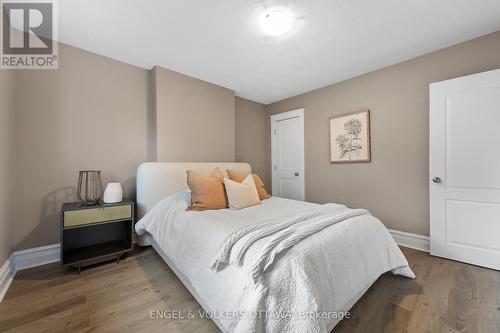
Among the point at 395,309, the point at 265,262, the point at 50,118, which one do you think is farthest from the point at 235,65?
the point at 395,309

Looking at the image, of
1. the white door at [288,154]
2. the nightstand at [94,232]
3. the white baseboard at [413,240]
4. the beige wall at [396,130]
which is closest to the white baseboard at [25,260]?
the nightstand at [94,232]

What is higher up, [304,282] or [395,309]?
[304,282]

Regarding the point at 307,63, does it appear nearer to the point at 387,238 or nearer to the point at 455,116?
the point at 455,116

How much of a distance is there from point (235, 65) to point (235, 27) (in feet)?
2.51

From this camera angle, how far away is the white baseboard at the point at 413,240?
2.48 m

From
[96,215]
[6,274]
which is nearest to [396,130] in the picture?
[96,215]

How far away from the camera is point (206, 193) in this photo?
216 centimetres

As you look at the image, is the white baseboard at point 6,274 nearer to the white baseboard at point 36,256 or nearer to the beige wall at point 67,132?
the white baseboard at point 36,256

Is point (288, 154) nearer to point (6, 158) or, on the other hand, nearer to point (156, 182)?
point (156, 182)

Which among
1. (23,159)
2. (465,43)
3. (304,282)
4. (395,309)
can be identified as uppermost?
(465,43)

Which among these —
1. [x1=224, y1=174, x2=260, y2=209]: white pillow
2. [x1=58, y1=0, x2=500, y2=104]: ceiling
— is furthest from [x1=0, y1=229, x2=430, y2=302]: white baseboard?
[x1=58, y1=0, x2=500, y2=104]: ceiling

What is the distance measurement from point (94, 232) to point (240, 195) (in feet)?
5.92

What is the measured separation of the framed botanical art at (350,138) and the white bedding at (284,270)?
1.44m

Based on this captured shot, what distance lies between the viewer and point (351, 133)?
3113 mm
